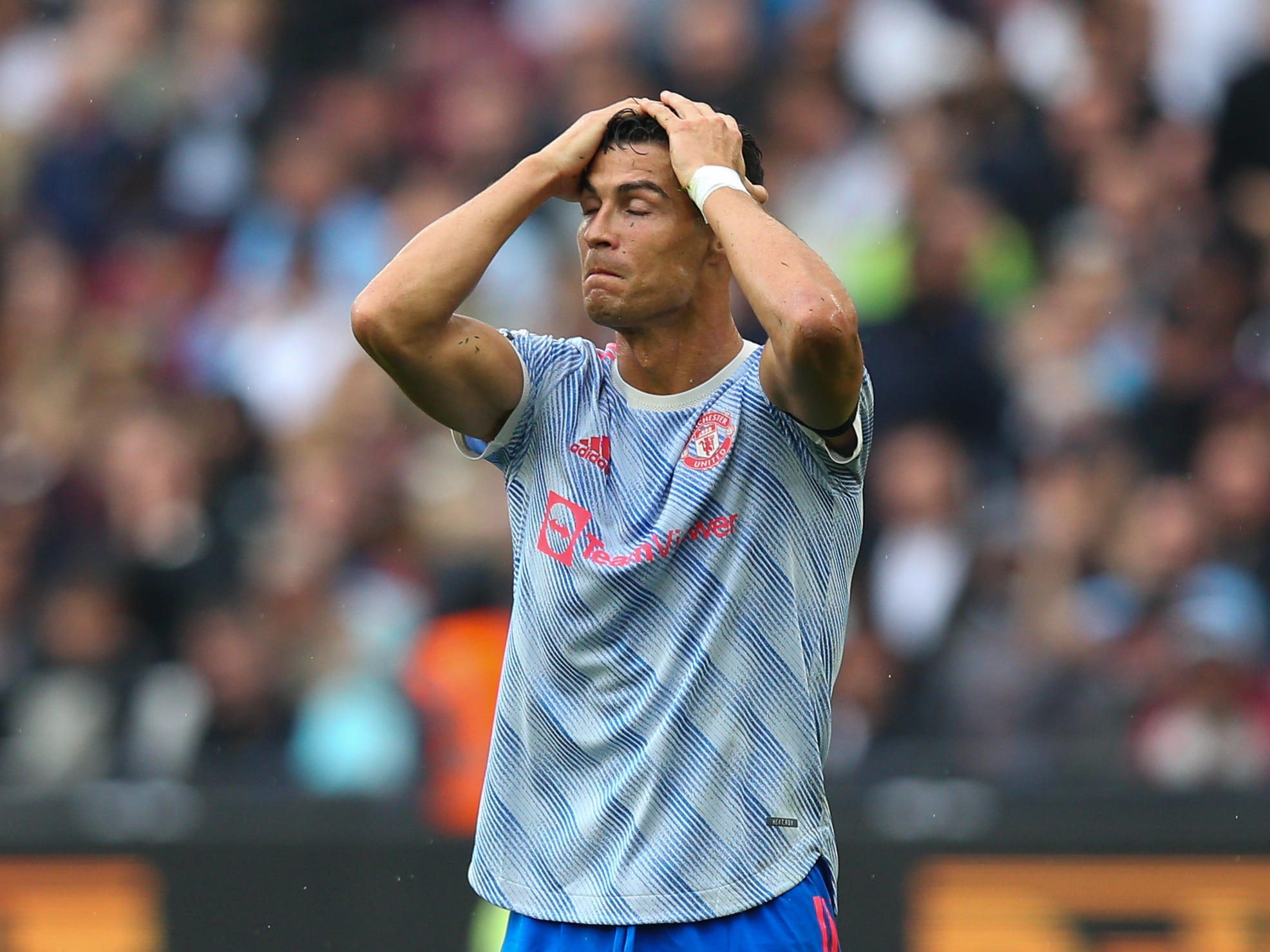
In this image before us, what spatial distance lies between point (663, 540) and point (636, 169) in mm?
729

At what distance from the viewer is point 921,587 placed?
7293mm

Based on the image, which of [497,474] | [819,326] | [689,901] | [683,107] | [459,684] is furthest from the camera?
[497,474]

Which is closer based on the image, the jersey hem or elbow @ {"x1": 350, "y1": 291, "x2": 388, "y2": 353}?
the jersey hem

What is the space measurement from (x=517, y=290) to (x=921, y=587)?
2447 mm

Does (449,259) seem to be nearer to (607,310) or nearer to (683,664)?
(607,310)

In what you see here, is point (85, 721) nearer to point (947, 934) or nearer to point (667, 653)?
point (947, 934)

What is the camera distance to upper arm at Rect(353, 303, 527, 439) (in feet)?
12.0

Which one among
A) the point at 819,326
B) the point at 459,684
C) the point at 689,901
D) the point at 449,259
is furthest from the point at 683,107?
the point at 459,684

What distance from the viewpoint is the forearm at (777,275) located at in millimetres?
3295

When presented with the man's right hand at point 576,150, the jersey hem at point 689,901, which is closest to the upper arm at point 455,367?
the man's right hand at point 576,150

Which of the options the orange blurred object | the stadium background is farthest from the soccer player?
the orange blurred object

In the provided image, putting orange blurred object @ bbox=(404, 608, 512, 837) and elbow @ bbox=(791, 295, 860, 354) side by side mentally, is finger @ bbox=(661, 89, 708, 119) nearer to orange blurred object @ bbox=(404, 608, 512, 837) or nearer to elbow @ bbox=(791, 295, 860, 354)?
elbow @ bbox=(791, 295, 860, 354)

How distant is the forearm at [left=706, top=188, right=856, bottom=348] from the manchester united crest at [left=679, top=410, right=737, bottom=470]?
0.73 ft

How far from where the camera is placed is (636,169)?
11.9ft
